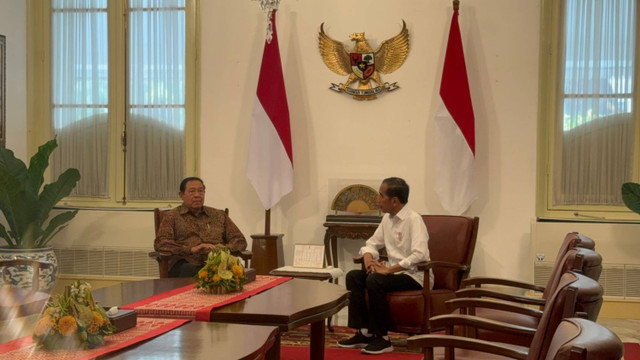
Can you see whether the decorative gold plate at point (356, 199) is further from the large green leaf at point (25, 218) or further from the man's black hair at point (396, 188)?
the large green leaf at point (25, 218)

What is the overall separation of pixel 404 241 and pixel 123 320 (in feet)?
8.91

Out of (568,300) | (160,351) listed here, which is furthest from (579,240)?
(160,351)

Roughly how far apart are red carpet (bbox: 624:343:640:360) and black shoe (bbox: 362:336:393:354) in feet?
4.99

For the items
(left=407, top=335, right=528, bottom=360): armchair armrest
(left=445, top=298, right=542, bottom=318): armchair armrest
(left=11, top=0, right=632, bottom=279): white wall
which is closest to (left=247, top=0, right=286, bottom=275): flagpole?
(left=11, top=0, right=632, bottom=279): white wall

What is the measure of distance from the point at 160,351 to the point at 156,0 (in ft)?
17.7

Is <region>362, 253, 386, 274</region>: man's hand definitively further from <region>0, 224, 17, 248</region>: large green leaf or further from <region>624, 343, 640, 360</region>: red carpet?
<region>0, 224, 17, 248</region>: large green leaf

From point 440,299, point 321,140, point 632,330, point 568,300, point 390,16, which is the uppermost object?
point 390,16

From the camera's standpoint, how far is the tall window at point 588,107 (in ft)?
21.2

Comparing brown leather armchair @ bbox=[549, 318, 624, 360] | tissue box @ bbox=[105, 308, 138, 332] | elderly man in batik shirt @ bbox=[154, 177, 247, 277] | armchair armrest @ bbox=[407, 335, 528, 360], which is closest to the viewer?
brown leather armchair @ bbox=[549, 318, 624, 360]

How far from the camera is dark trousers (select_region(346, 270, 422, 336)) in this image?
191 inches

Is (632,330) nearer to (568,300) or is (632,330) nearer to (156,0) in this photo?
(568,300)

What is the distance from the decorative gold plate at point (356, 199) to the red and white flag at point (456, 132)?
603 millimetres

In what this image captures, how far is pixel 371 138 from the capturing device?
6734mm

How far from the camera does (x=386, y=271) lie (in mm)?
5008
